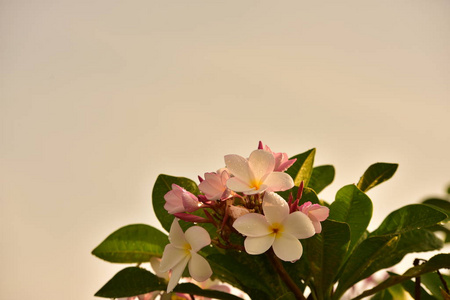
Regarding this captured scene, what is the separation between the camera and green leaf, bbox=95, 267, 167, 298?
510 mm

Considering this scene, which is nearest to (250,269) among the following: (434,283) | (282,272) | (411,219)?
(282,272)

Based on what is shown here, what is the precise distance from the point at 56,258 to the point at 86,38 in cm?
77

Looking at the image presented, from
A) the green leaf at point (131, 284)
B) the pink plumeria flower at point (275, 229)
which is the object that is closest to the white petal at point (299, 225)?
the pink plumeria flower at point (275, 229)

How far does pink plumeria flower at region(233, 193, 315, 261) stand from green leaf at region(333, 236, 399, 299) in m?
0.13

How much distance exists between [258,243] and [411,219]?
0.68ft

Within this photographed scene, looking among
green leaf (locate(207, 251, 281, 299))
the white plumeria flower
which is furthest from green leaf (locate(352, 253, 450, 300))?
the white plumeria flower

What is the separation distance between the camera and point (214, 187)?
42cm

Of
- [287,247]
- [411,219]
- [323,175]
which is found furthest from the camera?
[323,175]

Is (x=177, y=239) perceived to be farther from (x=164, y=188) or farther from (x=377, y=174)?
(x=377, y=174)

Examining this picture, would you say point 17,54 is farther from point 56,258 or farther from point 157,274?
point 157,274

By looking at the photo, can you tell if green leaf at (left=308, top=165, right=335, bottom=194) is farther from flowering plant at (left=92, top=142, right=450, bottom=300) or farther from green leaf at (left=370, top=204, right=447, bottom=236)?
green leaf at (left=370, top=204, right=447, bottom=236)

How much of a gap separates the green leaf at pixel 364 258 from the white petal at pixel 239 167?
162 millimetres

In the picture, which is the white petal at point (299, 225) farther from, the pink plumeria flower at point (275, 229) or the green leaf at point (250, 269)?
the green leaf at point (250, 269)

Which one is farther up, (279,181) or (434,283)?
(279,181)
